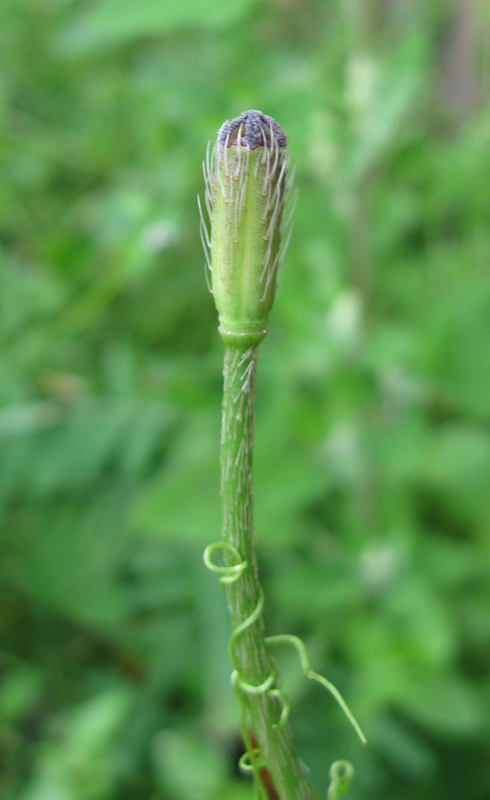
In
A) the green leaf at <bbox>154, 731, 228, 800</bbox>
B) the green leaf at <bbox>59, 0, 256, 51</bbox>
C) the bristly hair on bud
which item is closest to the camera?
the bristly hair on bud

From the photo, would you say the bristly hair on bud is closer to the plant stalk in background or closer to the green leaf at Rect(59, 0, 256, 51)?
the plant stalk in background

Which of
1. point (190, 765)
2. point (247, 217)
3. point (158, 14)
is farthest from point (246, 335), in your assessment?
point (190, 765)

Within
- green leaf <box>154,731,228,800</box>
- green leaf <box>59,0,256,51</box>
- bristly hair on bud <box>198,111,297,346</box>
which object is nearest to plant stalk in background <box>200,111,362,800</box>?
bristly hair on bud <box>198,111,297,346</box>

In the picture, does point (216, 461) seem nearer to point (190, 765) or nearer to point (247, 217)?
point (190, 765)

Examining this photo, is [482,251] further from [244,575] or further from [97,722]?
[244,575]

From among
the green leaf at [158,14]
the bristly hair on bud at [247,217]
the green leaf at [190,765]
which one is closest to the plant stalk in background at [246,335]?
the bristly hair on bud at [247,217]

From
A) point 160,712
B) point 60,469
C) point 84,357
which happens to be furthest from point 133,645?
point 84,357
